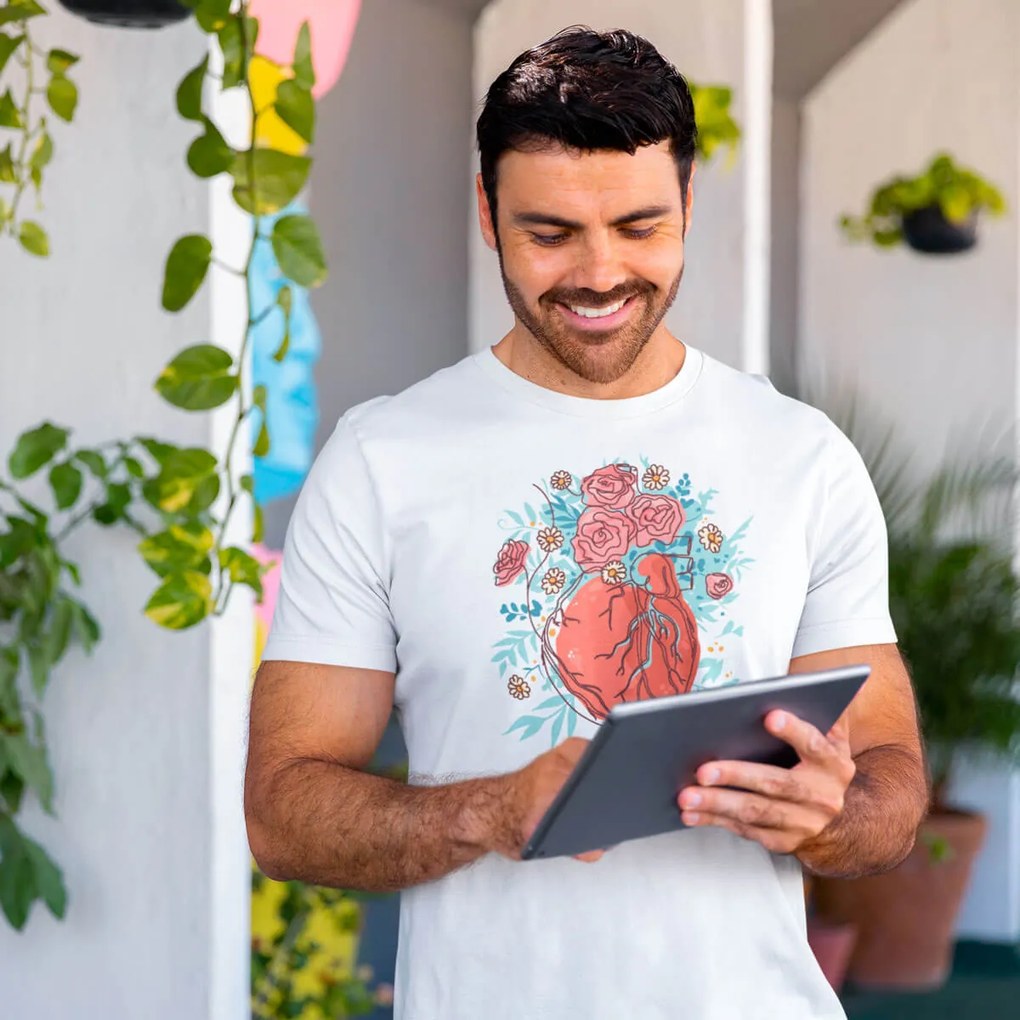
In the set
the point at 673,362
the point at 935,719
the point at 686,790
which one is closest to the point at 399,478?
the point at 673,362

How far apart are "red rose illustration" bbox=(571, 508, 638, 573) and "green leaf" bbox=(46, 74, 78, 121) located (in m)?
0.83

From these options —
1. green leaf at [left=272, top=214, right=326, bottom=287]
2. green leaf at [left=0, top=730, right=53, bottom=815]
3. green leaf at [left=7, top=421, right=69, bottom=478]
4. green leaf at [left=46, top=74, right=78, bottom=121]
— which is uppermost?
green leaf at [left=46, top=74, right=78, bottom=121]

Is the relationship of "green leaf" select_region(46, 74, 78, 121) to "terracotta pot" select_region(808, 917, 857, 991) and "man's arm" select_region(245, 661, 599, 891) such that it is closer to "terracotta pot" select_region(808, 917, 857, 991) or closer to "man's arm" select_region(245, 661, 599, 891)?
"man's arm" select_region(245, 661, 599, 891)

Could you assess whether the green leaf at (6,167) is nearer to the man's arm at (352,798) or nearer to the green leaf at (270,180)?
the green leaf at (270,180)

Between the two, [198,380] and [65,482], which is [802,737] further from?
[65,482]

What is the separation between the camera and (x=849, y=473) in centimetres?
145

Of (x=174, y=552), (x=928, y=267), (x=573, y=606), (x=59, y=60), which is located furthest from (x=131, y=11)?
(x=928, y=267)

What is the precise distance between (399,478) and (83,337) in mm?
905

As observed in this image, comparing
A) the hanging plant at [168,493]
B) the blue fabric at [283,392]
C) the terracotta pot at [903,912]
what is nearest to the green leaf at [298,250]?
the hanging plant at [168,493]

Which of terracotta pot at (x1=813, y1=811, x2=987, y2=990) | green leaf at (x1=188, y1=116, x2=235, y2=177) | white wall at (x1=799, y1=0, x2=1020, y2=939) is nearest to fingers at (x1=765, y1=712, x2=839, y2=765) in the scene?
green leaf at (x1=188, y1=116, x2=235, y2=177)

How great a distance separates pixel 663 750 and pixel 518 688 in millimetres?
235

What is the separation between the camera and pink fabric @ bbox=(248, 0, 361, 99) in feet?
7.05

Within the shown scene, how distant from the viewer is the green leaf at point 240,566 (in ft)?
6.02

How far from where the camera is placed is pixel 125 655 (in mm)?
2172
